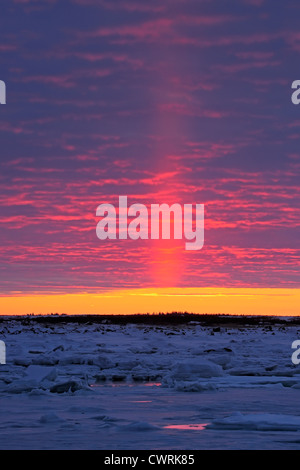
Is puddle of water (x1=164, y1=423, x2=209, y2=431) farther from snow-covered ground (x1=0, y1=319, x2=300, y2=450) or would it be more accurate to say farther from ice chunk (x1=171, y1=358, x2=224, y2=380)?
ice chunk (x1=171, y1=358, x2=224, y2=380)

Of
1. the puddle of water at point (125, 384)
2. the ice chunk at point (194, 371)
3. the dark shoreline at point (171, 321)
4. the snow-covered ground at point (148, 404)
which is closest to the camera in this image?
the snow-covered ground at point (148, 404)

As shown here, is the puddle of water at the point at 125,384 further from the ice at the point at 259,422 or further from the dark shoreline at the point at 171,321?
the dark shoreline at the point at 171,321

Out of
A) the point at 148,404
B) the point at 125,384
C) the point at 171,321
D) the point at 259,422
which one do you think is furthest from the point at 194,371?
the point at 171,321

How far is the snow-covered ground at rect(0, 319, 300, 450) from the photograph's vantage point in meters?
6.30

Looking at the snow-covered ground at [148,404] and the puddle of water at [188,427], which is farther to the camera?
the puddle of water at [188,427]

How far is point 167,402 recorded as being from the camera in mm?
9094

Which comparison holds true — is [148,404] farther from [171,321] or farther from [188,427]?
[171,321]

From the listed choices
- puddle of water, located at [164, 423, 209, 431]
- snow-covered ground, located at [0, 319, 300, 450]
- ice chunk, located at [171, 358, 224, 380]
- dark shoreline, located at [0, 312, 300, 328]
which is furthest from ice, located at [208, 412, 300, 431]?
dark shoreline, located at [0, 312, 300, 328]

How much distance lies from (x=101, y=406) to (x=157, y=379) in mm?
4017

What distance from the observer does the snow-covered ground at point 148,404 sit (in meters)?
6.30

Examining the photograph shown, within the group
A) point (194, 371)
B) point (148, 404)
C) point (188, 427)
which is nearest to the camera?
point (188, 427)

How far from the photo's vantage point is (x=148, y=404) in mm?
8844

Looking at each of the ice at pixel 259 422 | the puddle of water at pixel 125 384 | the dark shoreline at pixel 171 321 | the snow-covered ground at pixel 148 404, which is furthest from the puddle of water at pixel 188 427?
the dark shoreline at pixel 171 321
